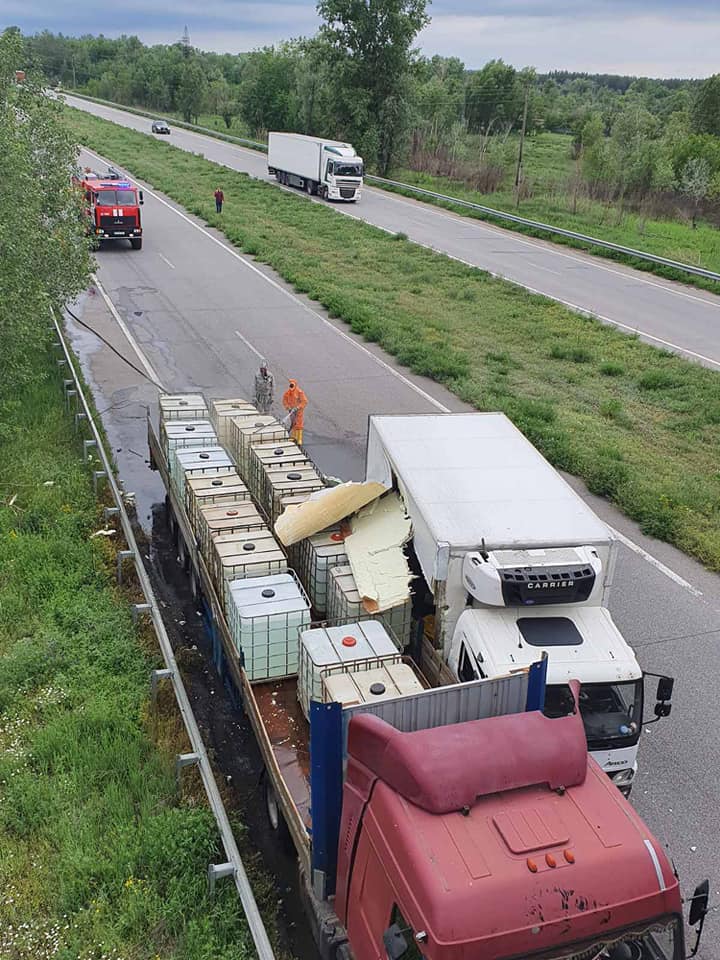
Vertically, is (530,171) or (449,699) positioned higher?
(530,171)

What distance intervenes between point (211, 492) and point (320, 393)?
9025 mm

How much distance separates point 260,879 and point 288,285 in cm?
2474

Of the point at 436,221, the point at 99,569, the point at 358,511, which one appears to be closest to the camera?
the point at 358,511

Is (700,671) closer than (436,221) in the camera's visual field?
Yes

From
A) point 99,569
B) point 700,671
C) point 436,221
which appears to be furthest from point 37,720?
point 436,221

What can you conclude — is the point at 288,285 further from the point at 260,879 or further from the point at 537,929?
the point at 537,929

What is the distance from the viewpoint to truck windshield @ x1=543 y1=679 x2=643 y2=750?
745 centimetres

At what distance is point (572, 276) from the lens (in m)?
33.2

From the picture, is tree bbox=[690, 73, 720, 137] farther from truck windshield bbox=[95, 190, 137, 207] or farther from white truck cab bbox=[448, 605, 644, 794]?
white truck cab bbox=[448, 605, 644, 794]

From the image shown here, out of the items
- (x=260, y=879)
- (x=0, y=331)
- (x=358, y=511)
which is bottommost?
(x=260, y=879)

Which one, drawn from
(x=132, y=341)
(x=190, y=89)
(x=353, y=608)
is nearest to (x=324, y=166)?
(x=132, y=341)

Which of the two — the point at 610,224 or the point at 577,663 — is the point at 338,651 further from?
the point at 610,224

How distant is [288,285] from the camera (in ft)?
97.8

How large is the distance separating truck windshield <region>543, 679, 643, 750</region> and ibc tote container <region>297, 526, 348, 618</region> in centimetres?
326
